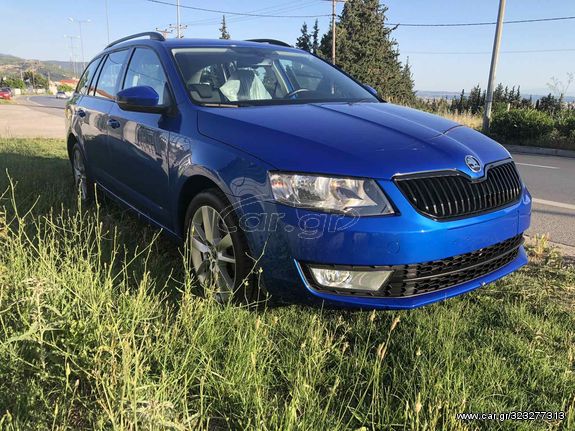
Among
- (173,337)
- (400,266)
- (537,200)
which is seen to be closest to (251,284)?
(173,337)

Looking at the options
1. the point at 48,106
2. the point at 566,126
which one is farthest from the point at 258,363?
the point at 48,106

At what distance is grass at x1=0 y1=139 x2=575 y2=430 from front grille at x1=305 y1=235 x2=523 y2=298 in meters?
0.22

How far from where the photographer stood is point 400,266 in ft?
7.03

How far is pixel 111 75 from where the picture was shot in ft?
14.5

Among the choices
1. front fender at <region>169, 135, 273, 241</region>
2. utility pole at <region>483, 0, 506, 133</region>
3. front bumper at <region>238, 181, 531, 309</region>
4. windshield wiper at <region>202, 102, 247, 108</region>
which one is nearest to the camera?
front bumper at <region>238, 181, 531, 309</region>

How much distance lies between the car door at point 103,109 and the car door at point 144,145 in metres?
0.18

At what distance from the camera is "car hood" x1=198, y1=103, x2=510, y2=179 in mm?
2174

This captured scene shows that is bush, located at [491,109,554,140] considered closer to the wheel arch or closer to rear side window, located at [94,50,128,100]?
rear side window, located at [94,50,128,100]

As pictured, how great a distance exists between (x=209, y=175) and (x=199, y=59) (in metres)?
1.20

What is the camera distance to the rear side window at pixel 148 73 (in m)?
3.19

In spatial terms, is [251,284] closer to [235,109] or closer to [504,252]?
[235,109]

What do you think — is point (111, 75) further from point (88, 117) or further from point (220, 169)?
point (220, 169)

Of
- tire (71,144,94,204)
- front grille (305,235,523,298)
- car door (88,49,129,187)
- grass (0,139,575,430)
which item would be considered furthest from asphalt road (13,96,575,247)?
tire (71,144,94,204)

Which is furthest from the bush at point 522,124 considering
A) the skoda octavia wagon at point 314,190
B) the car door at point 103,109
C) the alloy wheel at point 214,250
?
the alloy wheel at point 214,250
